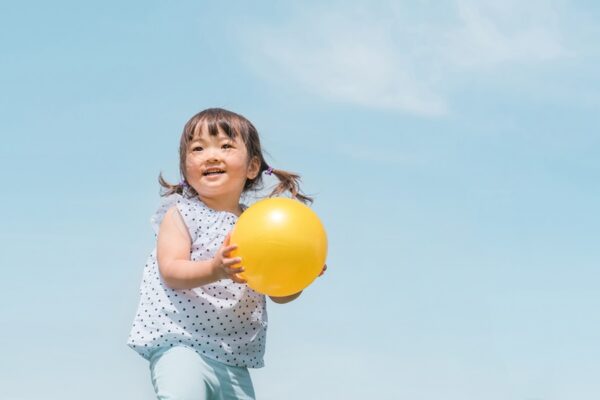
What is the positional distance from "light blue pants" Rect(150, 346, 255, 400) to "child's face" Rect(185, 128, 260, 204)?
1.07 meters

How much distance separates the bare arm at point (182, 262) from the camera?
18.9 feet

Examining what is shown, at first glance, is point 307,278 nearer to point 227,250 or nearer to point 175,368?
point 227,250

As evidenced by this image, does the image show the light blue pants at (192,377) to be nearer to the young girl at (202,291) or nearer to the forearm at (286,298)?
the young girl at (202,291)

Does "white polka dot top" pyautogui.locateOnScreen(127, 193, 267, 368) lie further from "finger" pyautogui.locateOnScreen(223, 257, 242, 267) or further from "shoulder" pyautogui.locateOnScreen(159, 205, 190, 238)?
"finger" pyautogui.locateOnScreen(223, 257, 242, 267)

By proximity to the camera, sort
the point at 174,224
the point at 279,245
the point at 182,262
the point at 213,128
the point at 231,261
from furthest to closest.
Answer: the point at 213,128 < the point at 174,224 < the point at 182,262 < the point at 279,245 < the point at 231,261

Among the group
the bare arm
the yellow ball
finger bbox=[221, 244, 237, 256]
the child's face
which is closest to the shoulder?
the bare arm

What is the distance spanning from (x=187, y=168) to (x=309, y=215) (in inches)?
37.3

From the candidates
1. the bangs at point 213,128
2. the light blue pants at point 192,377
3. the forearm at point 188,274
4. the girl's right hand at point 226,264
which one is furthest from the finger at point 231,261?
the bangs at point 213,128

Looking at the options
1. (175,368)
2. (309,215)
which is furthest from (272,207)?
(175,368)

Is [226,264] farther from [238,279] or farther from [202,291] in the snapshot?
[202,291]

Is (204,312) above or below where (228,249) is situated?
below

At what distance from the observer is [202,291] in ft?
20.7

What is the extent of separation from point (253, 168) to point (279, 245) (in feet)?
3.63

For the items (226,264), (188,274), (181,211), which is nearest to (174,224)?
(181,211)
